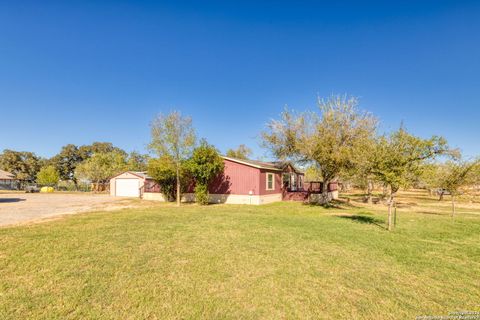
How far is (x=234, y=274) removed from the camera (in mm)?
4809

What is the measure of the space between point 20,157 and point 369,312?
7624 centimetres

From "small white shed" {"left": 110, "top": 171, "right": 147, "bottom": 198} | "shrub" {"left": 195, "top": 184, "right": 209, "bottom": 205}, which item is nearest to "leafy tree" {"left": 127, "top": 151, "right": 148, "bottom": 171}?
"small white shed" {"left": 110, "top": 171, "right": 147, "bottom": 198}

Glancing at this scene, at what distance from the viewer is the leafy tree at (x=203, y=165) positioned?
17.8 meters

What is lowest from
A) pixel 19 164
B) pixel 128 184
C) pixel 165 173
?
pixel 128 184

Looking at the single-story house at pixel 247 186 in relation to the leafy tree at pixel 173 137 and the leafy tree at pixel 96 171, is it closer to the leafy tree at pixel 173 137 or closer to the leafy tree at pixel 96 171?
the leafy tree at pixel 173 137

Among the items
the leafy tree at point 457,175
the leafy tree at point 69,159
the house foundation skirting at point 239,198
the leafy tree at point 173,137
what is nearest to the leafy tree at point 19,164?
the leafy tree at point 69,159

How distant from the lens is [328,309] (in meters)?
3.58

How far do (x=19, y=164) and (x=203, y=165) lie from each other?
60.8 metres

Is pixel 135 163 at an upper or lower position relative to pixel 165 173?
upper

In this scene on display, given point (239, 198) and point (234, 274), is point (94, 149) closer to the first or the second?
point (239, 198)

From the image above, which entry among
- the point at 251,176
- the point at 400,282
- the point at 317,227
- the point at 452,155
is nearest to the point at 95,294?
the point at 400,282

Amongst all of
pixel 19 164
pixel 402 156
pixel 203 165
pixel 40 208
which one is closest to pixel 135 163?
pixel 19 164

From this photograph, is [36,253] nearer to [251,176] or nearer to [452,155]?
[251,176]

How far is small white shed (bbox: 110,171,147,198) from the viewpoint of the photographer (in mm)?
28250
